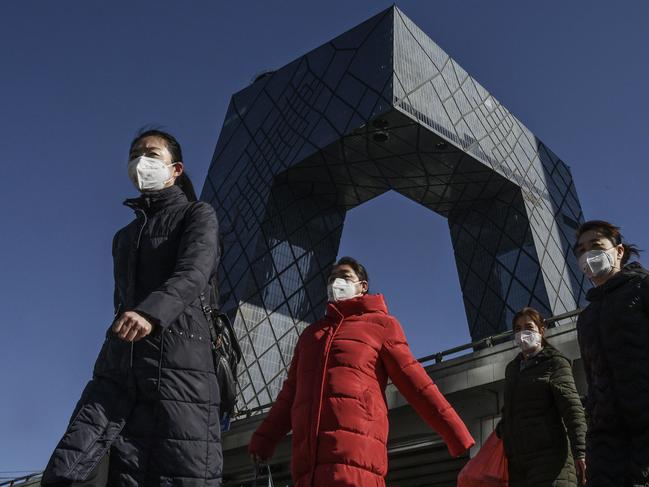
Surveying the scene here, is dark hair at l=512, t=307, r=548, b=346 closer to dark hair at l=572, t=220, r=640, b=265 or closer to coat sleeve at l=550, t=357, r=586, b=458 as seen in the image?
coat sleeve at l=550, t=357, r=586, b=458

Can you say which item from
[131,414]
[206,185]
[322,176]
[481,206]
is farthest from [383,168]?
[131,414]

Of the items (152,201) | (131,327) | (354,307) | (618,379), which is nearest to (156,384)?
(131,327)

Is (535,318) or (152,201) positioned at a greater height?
(535,318)

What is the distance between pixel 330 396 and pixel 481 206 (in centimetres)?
3110

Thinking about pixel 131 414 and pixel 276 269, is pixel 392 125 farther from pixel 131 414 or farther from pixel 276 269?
pixel 131 414

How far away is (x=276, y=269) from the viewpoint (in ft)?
103

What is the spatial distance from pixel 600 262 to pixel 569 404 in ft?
3.81

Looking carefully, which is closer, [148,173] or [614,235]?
[148,173]

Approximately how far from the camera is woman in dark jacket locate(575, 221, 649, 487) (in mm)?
2816

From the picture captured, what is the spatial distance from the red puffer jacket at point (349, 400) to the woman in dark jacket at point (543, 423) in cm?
115

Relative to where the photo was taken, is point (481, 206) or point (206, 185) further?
point (206, 185)

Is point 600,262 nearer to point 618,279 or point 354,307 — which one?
point 618,279

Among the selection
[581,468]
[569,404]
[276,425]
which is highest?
[569,404]

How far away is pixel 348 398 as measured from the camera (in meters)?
3.18
